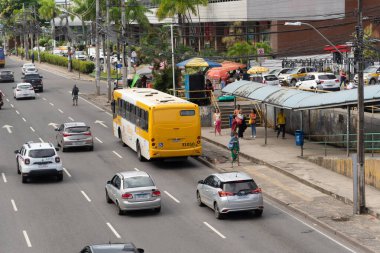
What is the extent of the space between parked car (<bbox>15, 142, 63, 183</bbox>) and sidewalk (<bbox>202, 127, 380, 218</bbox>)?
34.7 ft

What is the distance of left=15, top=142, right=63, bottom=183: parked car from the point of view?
38469 millimetres

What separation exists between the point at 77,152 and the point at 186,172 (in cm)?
904

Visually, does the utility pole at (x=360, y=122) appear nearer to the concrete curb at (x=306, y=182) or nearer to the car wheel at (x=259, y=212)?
the concrete curb at (x=306, y=182)

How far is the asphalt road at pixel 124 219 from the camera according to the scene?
27.4m

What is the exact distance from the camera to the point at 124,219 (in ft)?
103

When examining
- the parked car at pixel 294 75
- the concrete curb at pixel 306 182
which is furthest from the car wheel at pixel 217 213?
the parked car at pixel 294 75

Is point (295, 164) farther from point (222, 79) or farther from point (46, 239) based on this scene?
point (222, 79)

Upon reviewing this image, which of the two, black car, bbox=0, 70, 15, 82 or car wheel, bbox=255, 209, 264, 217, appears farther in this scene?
black car, bbox=0, 70, 15, 82

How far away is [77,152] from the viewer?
48.1 meters

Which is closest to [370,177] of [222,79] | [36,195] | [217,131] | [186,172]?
[186,172]

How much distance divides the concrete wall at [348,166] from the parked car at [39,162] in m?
12.7

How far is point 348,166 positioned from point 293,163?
11.5ft

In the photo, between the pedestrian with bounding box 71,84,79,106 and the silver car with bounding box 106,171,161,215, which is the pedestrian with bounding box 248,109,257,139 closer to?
the silver car with bounding box 106,171,161,215

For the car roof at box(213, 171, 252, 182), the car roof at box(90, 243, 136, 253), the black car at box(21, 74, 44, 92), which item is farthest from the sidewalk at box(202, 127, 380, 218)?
the black car at box(21, 74, 44, 92)
